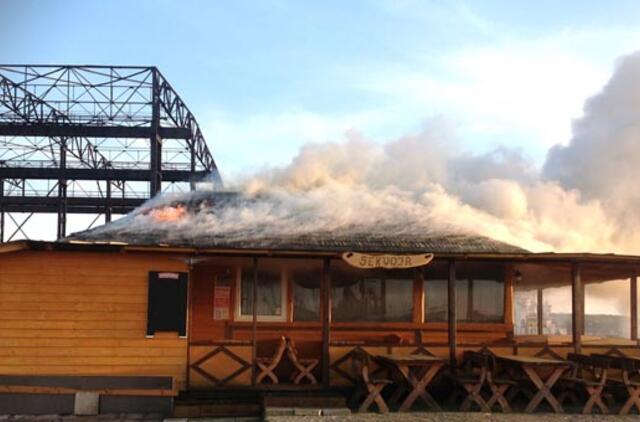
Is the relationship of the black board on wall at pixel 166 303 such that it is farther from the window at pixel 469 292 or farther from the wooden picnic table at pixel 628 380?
the wooden picnic table at pixel 628 380

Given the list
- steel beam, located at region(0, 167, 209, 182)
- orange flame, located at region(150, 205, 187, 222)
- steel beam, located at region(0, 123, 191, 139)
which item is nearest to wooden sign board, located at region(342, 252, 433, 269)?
orange flame, located at region(150, 205, 187, 222)

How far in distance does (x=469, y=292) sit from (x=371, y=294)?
6.81 feet

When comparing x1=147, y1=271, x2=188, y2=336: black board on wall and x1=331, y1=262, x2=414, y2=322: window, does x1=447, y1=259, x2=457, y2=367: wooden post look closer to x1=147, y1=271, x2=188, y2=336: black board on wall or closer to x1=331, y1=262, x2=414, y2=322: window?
x1=331, y1=262, x2=414, y2=322: window

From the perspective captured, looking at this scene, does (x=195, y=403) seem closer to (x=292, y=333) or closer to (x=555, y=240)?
(x=292, y=333)

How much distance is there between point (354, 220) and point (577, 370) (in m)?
5.25

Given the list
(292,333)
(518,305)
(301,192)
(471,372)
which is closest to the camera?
(471,372)

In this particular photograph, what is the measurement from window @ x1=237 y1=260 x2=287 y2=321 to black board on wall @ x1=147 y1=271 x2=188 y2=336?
2070 mm

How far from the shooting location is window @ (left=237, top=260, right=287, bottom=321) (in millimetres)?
13727

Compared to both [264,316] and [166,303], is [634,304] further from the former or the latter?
[166,303]

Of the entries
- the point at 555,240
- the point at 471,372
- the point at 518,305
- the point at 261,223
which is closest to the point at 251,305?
the point at 261,223

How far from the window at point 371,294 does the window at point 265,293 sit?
1093 mm

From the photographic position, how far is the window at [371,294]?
13945 millimetres

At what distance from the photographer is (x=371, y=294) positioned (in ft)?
46.0

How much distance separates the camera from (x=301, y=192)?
16.5 m
